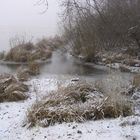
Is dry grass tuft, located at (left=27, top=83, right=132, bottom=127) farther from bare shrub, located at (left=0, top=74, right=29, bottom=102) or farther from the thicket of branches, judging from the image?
the thicket of branches

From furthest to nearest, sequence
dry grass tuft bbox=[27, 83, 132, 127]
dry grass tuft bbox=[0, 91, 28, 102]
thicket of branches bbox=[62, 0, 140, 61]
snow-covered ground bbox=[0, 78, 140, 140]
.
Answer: thicket of branches bbox=[62, 0, 140, 61]
dry grass tuft bbox=[0, 91, 28, 102]
dry grass tuft bbox=[27, 83, 132, 127]
snow-covered ground bbox=[0, 78, 140, 140]

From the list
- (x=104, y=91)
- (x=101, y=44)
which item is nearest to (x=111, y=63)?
(x=101, y=44)

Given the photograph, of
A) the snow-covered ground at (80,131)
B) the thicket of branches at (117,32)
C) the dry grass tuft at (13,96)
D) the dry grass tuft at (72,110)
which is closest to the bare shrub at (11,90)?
the dry grass tuft at (13,96)

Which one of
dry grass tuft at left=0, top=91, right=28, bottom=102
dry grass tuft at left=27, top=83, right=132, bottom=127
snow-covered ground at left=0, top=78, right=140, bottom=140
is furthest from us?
dry grass tuft at left=0, top=91, right=28, bottom=102

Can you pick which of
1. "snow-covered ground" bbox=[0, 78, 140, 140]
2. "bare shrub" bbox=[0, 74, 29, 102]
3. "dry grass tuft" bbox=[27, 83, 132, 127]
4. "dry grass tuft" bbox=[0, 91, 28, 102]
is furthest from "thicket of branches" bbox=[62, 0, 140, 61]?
"snow-covered ground" bbox=[0, 78, 140, 140]

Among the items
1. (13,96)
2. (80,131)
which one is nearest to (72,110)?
(80,131)

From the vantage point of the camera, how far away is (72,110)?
7215 millimetres

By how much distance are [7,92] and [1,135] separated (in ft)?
10.3

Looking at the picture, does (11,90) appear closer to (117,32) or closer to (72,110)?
(72,110)

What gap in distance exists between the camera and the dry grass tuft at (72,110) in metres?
7.05

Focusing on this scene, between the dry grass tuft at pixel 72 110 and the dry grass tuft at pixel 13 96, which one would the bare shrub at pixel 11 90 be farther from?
the dry grass tuft at pixel 72 110

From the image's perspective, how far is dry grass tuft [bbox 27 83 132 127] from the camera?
7.05m

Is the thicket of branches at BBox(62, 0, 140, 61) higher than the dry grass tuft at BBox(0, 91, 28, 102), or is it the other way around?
the thicket of branches at BBox(62, 0, 140, 61)

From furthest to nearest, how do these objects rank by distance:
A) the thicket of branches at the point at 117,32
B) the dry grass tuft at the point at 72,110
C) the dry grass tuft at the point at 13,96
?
the thicket of branches at the point at 117,32, the dry grass tuft at the point at 13,96, the dry grass tuft at the point at 72,110
